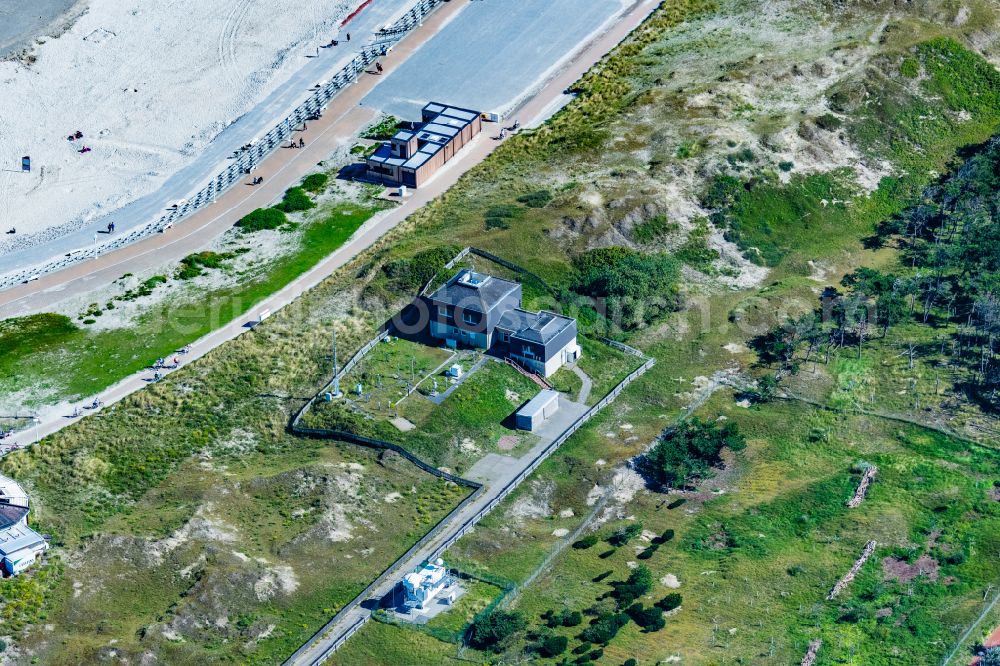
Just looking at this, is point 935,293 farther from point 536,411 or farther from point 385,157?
point 385,157

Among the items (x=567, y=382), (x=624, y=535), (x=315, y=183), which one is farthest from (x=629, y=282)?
(x=315, y=183)

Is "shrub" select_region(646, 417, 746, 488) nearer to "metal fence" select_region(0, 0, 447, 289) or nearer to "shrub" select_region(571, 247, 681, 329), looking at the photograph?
"shrub" select_region(571, 247, 681, 329)

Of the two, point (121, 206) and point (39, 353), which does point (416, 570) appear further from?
point (121, 206)

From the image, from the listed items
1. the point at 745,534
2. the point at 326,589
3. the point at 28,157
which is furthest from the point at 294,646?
the point at 28,157

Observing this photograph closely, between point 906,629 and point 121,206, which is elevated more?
point 121,206

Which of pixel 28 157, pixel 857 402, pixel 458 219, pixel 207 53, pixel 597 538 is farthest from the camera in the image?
pixel 207 53
